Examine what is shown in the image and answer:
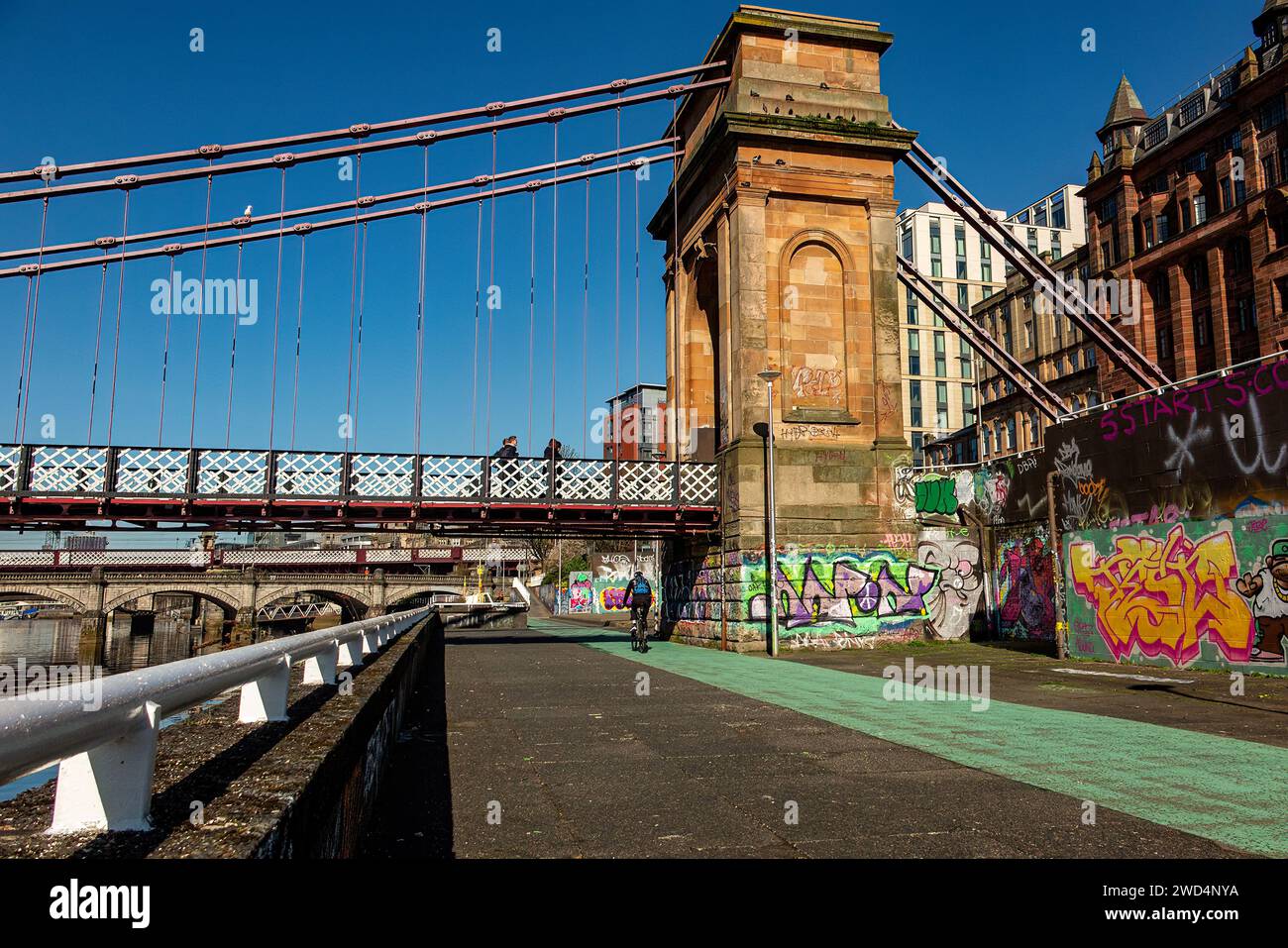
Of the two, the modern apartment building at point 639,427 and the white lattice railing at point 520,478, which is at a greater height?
the modern apartment building at point 639,427

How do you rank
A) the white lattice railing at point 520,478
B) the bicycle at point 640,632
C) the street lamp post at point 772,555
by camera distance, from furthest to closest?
the white lattice railing at point 520,478
the bicycle at point 640,632
the street lamp post at point 772,555

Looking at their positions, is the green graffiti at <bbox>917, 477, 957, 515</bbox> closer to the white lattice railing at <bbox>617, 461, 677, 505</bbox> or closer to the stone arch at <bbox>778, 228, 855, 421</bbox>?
the stone arch at <bbox>778, 228, 855, 421</bbox>

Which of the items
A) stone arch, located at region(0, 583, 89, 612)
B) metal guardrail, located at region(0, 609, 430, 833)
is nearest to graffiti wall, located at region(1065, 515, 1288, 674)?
metal guardrail, located at region(0, 609, 430, 833)

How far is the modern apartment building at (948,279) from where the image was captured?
8944cm

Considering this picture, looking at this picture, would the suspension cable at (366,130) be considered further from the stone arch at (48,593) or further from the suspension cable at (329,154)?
the stone arch at (48,593)

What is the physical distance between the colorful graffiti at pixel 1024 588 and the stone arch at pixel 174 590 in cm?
6409

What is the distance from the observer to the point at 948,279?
9231 cm

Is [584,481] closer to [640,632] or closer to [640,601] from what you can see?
[640,601]

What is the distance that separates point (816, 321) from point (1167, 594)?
11184mm

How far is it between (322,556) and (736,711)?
104449 millimetres

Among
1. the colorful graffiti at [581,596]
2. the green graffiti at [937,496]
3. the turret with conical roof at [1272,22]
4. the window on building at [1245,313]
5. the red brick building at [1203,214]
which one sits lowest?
the colorful graffiti at [581,596]

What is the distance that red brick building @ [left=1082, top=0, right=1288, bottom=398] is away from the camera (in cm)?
4406

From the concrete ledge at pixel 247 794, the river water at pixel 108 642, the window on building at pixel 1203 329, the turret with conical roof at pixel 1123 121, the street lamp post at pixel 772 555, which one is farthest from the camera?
the river water at pixel 108 642

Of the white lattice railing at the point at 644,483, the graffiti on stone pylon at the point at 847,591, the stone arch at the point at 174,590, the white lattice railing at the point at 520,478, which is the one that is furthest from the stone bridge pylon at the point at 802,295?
the stone arch at the point at 174,590
